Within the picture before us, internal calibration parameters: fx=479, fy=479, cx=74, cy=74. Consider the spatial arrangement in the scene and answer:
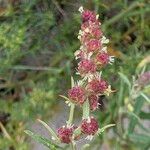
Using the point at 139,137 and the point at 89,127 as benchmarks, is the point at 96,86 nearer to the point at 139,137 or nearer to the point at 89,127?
the point at 89,127

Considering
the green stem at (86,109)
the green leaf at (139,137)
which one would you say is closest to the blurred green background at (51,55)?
the green leaf at (139,137)

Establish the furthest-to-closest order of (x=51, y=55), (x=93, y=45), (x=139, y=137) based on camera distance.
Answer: (x=51, y=55) → (x=139, y=137) → (x=93, y=45)

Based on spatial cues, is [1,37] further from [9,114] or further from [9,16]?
[9,114]

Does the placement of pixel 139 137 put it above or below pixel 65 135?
below

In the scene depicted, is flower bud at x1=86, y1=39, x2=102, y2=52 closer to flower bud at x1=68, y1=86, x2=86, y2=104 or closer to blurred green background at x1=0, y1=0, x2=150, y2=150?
flower bud at x1=68, y1=86, x2=86, y2=104

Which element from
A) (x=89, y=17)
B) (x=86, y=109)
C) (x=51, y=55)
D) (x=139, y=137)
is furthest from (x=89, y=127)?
(x=51, y=55)

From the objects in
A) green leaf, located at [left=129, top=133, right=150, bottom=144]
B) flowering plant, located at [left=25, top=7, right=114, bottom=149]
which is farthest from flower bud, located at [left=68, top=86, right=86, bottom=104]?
green leaf, located at [left=129, top=133, right=150, bottom=144]

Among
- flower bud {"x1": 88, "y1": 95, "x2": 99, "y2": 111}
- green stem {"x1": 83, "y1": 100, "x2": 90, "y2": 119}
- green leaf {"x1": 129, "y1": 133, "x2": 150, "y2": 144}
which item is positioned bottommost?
green leaf {"x1": 129, "y1": 133, "x2": 150, "y2": 144}

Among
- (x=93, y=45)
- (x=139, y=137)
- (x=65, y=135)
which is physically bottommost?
(x=139, y=137)

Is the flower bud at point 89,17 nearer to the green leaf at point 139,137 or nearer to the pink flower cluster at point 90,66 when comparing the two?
the pink flower cluster at point 90,66
